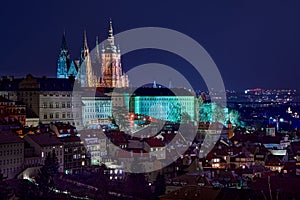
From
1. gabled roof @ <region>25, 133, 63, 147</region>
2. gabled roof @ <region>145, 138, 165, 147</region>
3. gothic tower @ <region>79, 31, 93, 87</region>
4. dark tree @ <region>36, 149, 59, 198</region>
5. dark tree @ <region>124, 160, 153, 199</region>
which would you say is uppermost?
gothic tower @ <region>79, 31, 93, 87</region>

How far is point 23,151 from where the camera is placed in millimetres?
29969

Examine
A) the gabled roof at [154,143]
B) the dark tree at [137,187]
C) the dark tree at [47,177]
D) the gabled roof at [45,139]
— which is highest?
the gabled roof at [45,139]

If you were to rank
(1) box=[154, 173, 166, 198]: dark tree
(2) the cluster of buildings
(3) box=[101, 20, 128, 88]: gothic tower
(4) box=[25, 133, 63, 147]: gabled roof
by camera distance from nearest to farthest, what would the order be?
(1) box=[154, 173, 166, 198]: dark tree
(2) the cluster of buildings
(4) box=[25, 133, 63, 147]: gabled roof
(3) box=[101, 20, 128, 88]: gothic tower

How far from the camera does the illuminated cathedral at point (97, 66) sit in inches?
2771

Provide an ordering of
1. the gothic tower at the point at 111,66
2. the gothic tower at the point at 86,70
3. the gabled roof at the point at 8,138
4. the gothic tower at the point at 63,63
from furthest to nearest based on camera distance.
Result: the gothic tower at the point at 111,66
the gothic tower at the point at 63,63
the gothic tower at the point at 86,70
the gabled roof at the point at 8,138

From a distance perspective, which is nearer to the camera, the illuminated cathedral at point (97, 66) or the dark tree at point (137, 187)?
the dark tree at point (137, 187)

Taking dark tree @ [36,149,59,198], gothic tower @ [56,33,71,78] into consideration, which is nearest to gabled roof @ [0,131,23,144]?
dark tree @ [36,149,59,198]

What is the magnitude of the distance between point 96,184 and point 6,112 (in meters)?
15.3

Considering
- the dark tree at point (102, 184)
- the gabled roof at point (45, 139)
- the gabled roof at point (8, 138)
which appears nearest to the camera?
the dark tree at point (102, 184)

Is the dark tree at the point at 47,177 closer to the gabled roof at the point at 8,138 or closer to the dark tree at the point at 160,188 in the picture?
the gabled roof at the point at 8,138

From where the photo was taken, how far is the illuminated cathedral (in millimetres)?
70375

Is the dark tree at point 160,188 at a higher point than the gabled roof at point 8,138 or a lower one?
lower

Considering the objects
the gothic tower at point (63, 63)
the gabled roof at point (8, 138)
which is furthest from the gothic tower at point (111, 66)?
the gabled roof at point (8, 138)

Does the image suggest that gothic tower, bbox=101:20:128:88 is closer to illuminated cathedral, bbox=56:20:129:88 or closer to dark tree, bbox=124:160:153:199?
illuminated cathedral, bbox=56:20:129:88
